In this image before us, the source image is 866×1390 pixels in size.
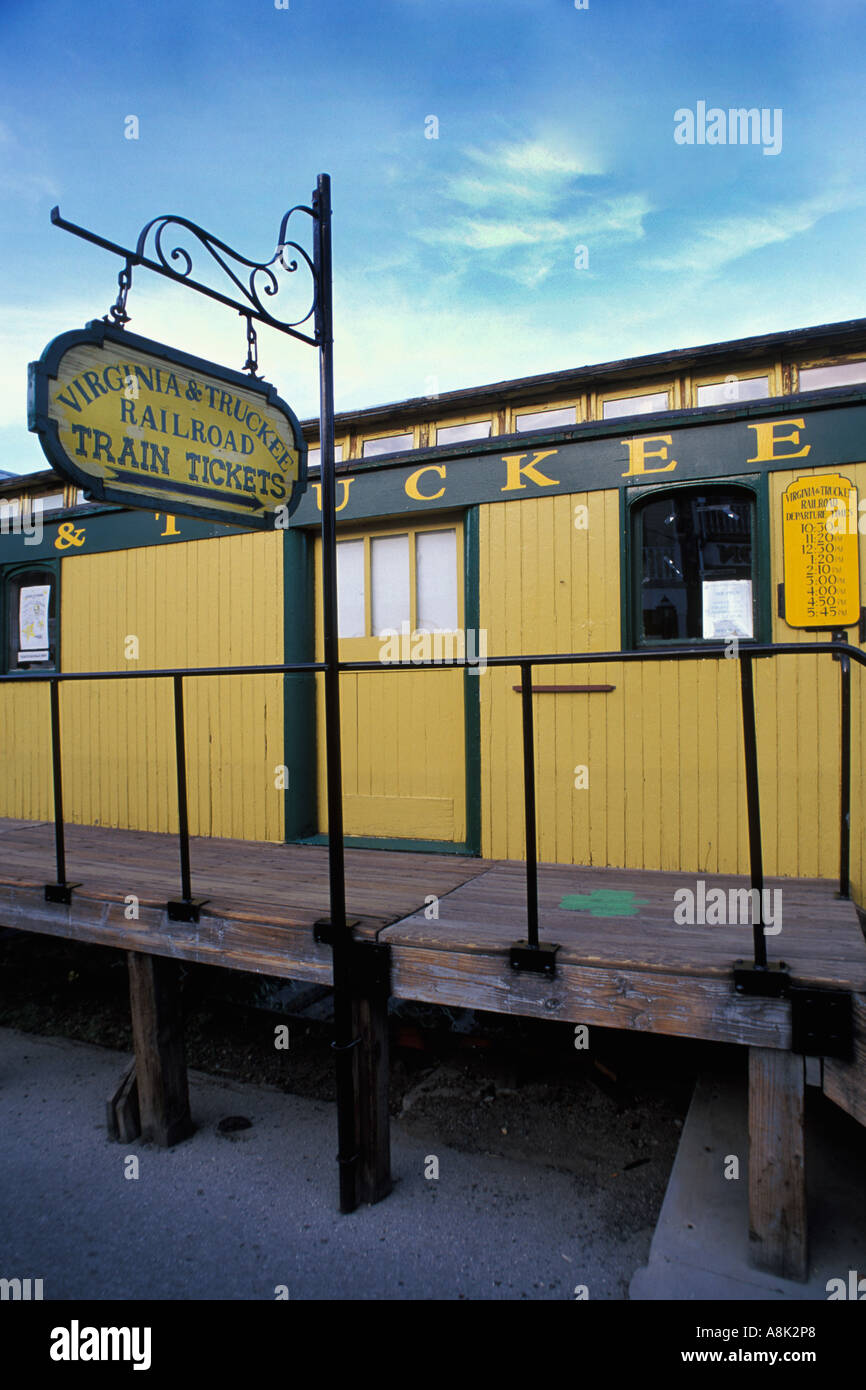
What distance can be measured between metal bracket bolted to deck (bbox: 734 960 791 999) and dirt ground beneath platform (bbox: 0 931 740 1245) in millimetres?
991

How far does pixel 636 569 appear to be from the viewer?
3.71 metres

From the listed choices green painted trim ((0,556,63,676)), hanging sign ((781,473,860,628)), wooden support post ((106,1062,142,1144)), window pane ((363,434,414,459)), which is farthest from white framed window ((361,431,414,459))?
wooden support post ((106,1062,142,1144))

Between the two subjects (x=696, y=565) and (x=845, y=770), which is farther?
(x=696, y=565)

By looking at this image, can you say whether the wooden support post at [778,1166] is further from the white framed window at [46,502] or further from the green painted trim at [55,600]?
the white framed window at [46,502]

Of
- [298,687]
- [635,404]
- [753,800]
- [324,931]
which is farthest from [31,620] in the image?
[753,800]

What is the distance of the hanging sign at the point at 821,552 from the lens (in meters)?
3.28

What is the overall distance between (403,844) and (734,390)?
381cm

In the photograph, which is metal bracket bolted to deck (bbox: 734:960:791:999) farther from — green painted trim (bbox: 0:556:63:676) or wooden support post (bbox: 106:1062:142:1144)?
green painted trim (bbox: 0:556:63:676)

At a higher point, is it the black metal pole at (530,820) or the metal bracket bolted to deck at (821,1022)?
the black metal pole at (530,820)

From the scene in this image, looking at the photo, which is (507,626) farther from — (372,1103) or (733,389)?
(733,389)

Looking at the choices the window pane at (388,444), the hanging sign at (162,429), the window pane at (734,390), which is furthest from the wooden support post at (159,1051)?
the window pane at (734,390)

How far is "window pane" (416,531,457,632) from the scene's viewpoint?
4227mm

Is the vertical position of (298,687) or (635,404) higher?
(635,404)

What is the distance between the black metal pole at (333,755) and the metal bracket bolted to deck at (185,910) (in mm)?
742
